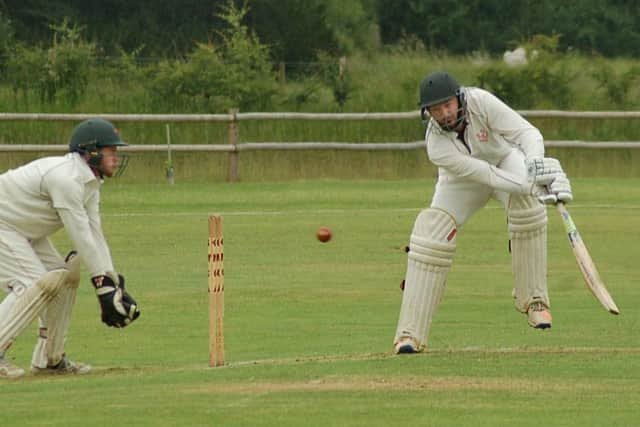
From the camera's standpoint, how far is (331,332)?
11961mm

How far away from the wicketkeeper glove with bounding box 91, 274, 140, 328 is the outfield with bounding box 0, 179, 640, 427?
1.11 feet

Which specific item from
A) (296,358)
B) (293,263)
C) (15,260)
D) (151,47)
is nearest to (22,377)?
(15,260)

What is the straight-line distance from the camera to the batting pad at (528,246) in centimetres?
1017

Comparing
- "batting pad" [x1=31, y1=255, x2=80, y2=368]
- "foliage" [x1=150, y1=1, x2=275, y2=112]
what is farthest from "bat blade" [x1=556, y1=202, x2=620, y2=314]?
"foliage" [x1=150, y1=1, x2=275, y2=112]

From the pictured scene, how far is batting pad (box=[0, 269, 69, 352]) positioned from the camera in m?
9.45

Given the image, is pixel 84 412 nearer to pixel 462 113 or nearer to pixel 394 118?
pixel 462 113

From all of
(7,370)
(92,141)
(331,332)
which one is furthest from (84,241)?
(331,332)

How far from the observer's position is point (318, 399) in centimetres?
822

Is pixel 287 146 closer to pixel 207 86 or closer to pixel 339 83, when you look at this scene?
pixel 207 86

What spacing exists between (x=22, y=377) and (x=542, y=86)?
68.7 feet

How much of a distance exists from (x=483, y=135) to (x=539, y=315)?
1.20 metres

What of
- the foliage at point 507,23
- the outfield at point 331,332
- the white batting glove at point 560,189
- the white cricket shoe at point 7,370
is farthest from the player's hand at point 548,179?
the foliage at point 507,23

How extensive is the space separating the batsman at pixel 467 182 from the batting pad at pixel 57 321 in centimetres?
191

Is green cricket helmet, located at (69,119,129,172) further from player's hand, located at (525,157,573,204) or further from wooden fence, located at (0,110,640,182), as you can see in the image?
wooden fence, located at (0,110,640,182)
